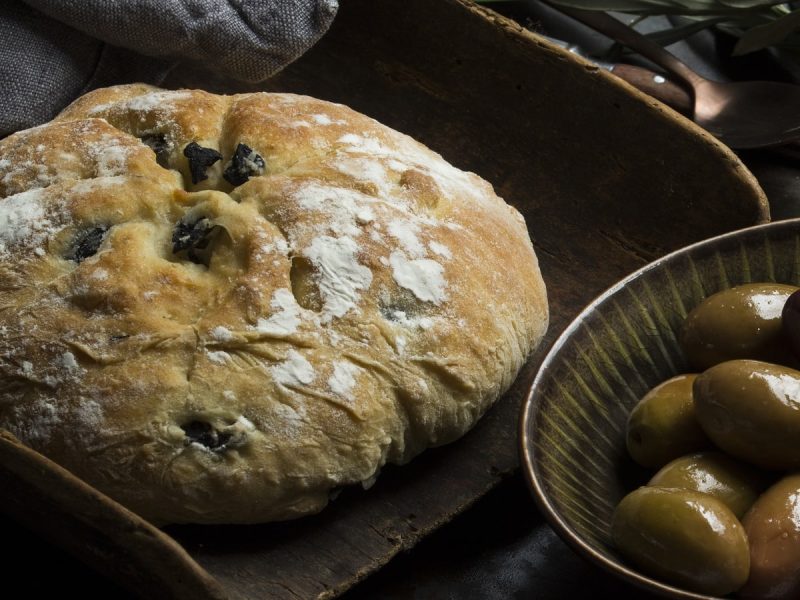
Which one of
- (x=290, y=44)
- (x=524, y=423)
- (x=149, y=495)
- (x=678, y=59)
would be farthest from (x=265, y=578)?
(x=678, y=59)

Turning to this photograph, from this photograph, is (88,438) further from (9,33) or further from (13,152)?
(9,33)

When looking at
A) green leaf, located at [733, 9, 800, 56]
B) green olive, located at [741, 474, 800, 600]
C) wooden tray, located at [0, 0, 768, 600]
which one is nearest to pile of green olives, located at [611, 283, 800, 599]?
green olive, located at [741, 474, 800, 600]

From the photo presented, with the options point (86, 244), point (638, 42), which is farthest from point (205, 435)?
point (638, 42)

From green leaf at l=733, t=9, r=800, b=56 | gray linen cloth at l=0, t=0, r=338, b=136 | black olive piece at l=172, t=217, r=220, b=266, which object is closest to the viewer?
black olive piece at l=172, t=217, r=220, b=266

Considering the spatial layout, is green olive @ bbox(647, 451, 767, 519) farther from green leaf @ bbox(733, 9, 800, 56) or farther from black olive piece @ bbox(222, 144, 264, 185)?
green leaf @ bbox(733, 9, 800, 56)

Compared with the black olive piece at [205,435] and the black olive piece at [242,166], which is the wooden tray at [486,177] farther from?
the black olive piece at [242,166]

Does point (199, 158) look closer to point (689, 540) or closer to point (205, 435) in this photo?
point (205, 435)
